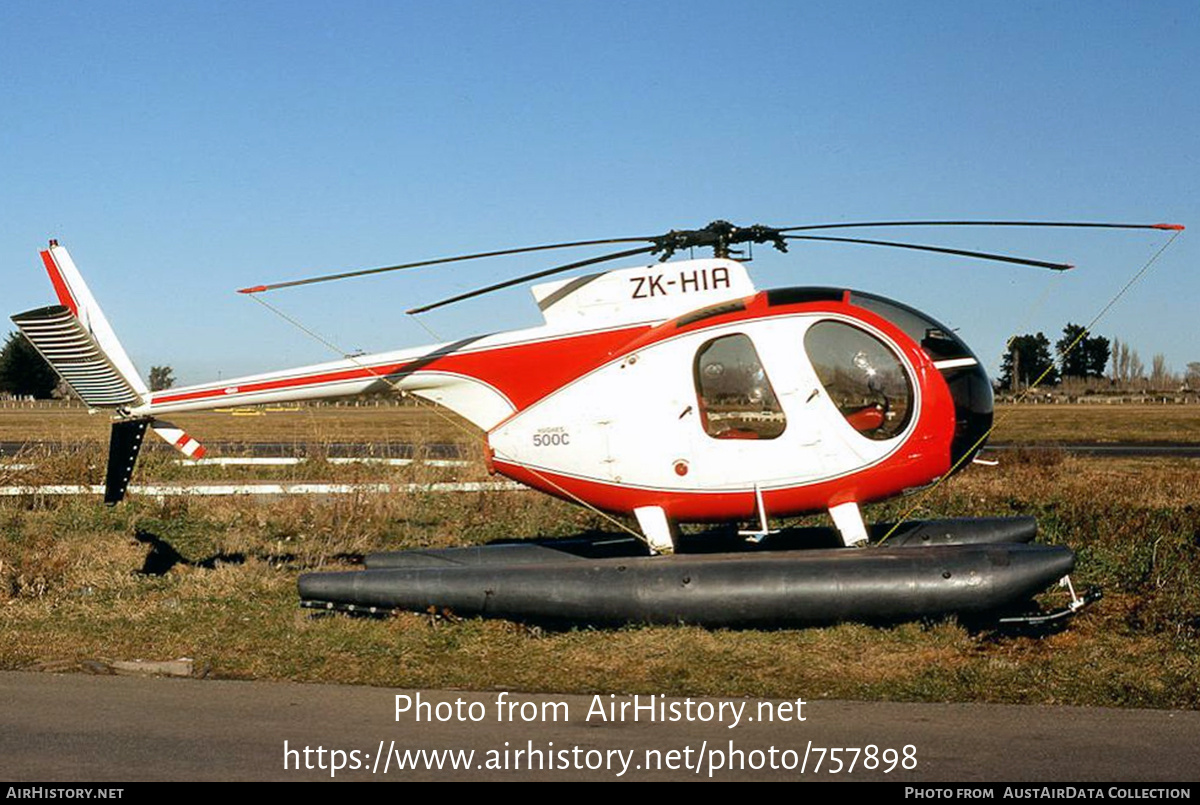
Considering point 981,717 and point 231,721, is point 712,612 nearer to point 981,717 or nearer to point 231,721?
point 981,717

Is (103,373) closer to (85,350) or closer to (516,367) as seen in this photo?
(85,350)

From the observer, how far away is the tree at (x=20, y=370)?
327 feet

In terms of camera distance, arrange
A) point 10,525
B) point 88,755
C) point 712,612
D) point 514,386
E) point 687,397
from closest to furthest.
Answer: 1. point 88,755
2. point 712,612
3. point 687,397
4. point 514,386
5. point 10,525

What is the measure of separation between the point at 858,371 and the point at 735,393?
3.69 feet

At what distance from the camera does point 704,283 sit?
11.7m

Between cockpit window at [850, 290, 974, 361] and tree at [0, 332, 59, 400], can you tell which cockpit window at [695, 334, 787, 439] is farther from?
tree at [0, 332, 59, 400]

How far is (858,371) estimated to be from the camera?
1091 cm

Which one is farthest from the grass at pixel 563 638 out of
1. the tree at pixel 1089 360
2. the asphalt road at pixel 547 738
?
the tree at pixel 1089 360

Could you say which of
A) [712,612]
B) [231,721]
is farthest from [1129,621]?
[231,721]

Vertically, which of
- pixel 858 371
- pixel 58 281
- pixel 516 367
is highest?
pixel 58 281

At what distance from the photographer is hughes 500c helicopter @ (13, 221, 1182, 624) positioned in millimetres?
9977

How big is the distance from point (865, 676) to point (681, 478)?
3.04 meters

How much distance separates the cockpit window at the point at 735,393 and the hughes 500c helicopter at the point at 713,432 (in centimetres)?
2

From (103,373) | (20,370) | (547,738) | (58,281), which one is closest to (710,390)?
(547,738)
